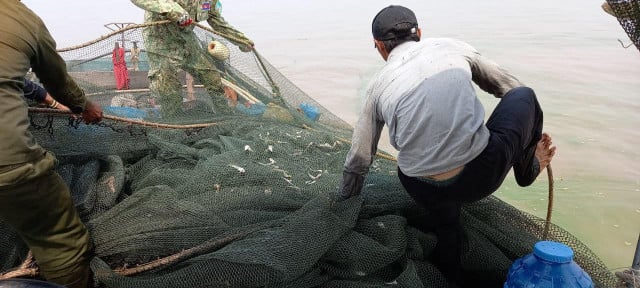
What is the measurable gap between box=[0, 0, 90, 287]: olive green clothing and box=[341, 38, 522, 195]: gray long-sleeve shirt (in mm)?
1369

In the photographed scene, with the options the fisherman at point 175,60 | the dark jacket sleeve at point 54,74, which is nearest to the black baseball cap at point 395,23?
the dark jacket sleeve at point 54,74

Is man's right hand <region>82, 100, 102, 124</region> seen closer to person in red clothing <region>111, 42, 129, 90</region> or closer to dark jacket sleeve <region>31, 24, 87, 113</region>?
dark jacket sleeve <region>31, 24, 87, 113</region>

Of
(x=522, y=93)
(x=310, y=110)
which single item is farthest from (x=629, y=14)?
(x=310, y=110)

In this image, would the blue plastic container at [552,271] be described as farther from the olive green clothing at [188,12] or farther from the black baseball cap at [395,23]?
the olive green clothing at [188,12]

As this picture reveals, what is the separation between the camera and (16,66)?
1830mm

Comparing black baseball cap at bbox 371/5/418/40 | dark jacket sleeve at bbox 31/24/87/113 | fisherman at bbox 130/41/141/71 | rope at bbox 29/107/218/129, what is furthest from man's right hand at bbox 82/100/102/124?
fisherman at bbox 130/41/141/71

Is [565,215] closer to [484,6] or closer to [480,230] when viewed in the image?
[480,230]

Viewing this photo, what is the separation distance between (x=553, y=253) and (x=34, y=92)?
8.95ft

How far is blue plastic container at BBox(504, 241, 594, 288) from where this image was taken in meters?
1.93

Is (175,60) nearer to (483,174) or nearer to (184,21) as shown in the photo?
(184,21)

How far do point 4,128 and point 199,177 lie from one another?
109 cm

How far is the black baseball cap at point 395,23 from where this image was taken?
7.27ft

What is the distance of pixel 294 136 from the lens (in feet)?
11.6

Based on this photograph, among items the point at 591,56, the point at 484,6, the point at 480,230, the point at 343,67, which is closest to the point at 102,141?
the point at 480,230
